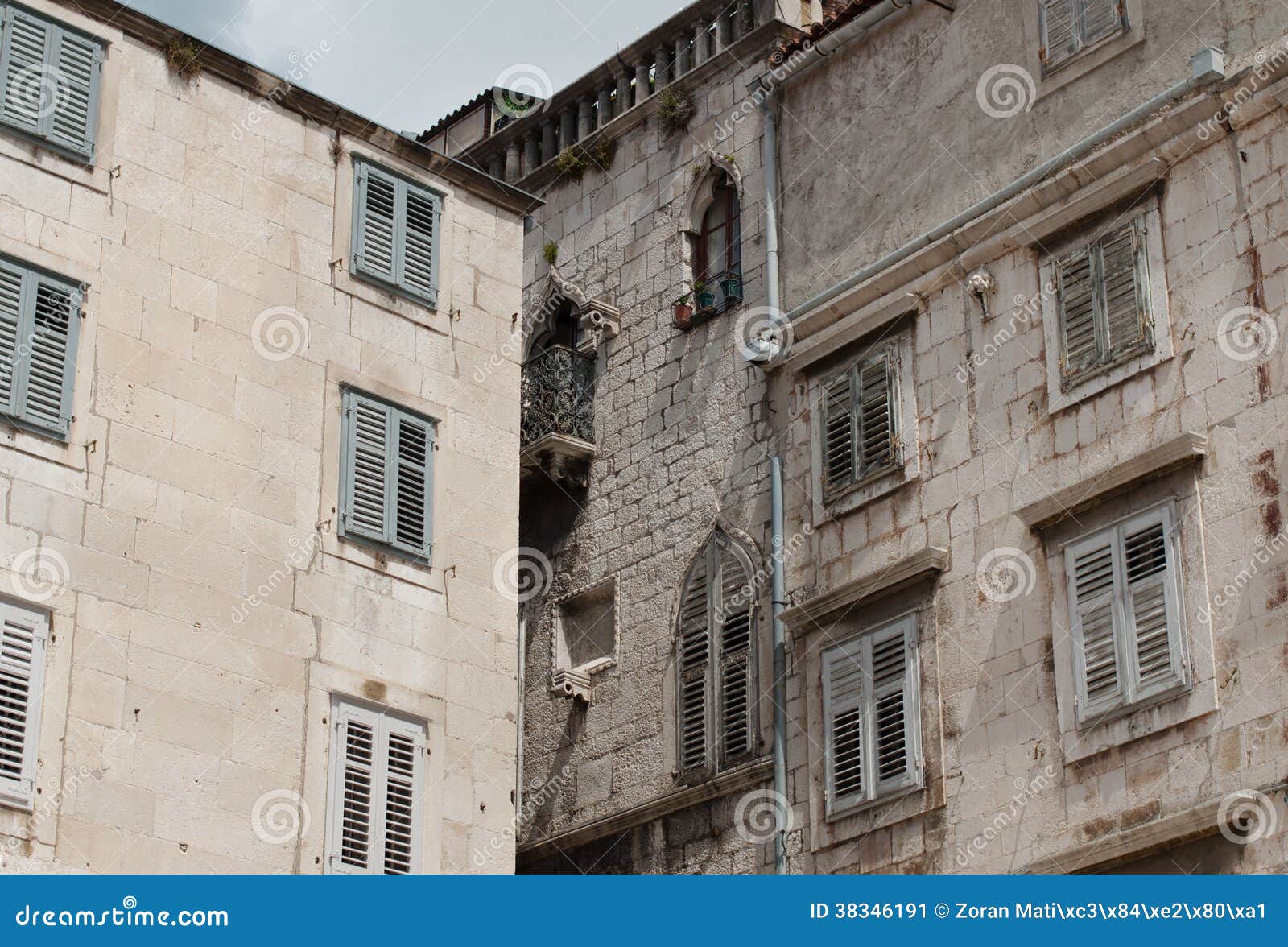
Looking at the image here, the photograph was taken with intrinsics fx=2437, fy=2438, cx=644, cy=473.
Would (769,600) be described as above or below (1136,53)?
below

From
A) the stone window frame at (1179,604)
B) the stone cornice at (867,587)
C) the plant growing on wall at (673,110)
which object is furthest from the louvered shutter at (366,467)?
the plant growing on wall at (673,110)

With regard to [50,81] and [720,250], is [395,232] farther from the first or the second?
[720,250]

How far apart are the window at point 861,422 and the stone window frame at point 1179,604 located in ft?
8.61

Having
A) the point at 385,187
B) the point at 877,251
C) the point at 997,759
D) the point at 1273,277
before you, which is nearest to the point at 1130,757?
the point at 997,759

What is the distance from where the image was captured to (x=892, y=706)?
24.2 meters

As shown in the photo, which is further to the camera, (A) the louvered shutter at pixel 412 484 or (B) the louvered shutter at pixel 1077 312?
(B) the louvered shutter at pixel 1077 312

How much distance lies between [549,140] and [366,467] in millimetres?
9893

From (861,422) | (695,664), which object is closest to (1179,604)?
(861,422)

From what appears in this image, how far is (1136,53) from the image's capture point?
24172mm

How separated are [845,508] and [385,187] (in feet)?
19.2

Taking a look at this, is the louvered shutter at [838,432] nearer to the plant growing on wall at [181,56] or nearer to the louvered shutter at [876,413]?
the louvered shutter at [876,413]

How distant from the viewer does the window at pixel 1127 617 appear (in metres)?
21.7

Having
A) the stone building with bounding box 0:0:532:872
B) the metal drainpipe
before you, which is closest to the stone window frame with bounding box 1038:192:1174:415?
the metal drainpipe

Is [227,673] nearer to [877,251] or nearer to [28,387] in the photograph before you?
[28,387]
